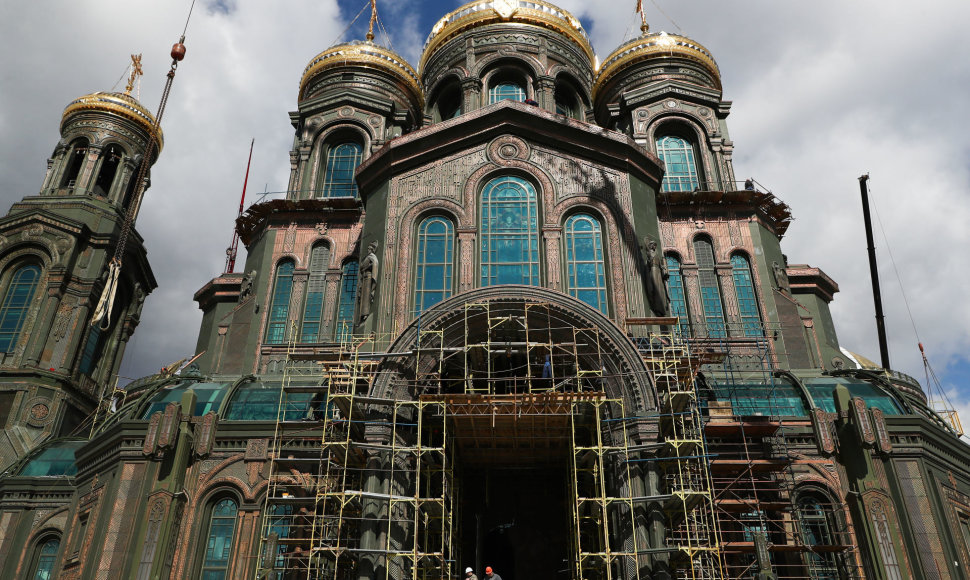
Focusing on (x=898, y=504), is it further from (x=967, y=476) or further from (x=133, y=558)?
(x=133, y=558)

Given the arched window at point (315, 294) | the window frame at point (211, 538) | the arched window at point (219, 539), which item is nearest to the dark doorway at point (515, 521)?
the window frame at point (211, 538)

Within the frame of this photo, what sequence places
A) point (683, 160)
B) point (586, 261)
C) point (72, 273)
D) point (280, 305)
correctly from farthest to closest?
1. point (72, 273)
2. point (683, 160)
3. point (280, 305)
4. point (586, 261)

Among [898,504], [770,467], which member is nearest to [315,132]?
[770,467]

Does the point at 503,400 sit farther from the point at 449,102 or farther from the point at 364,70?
the point at 364,70

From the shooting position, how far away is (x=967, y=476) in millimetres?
23875

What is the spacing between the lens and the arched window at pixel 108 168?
46250 millimetres

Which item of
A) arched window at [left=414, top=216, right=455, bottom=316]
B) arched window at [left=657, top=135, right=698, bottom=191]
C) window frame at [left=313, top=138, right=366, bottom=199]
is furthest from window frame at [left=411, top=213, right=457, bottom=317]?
arched window at [left=657, top=135, right=698, bottom=191]

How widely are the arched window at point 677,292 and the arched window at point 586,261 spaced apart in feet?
19.5

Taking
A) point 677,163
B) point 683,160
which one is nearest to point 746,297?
point 677,163

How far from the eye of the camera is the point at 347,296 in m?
31.9

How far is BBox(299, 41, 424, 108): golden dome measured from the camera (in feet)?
132

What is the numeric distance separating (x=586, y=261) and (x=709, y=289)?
345 inches

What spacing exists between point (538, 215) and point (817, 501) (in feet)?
42.0

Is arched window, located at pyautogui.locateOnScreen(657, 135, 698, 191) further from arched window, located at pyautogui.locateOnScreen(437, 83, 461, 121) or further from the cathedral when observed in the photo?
arched window, located at pyautogui.locateOnScreen(437, 83, 461, 121)
